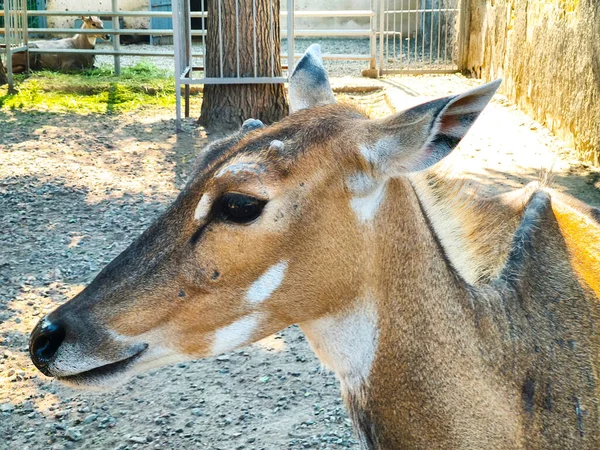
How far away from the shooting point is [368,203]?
104 inches

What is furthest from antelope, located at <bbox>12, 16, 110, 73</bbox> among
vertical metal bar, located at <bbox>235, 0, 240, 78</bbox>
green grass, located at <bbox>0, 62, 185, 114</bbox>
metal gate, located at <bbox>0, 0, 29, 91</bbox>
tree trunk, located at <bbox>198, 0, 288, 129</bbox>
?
vertical metal bar, located at <bbox>235, 0, 240, 78</bbox>

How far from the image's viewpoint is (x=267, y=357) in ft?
17.0

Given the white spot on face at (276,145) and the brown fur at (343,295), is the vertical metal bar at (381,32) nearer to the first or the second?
the brown fur at (343,295)

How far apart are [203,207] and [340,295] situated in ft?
1.72

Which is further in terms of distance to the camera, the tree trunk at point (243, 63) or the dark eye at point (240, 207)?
the tree trunk at point (243, 63)

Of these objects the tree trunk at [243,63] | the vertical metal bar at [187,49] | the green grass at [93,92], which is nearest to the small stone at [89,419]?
the tree trunk at [243,63]

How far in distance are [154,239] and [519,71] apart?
9.20 meters

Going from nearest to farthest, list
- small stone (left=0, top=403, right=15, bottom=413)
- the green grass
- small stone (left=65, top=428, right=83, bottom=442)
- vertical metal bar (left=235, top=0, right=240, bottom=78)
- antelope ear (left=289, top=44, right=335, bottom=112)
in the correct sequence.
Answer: antelope ear (left=289, top=44, right=335, bottom=112)
small stone (left=65, top=428, right=83, bottom=442)
small stone (left=0, top=403, right=15, bottom=413)
vertical metal bar (left=235, top=0, right=240, bottom=78)
the green grass

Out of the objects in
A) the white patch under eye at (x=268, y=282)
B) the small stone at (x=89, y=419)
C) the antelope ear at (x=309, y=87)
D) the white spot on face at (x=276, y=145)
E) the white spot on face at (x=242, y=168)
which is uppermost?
the antelope ear at (x=309, y=87)

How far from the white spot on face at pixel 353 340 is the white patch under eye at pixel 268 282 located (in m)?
0.20

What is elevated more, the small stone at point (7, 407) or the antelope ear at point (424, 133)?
the antelope ear at point (424, 133)

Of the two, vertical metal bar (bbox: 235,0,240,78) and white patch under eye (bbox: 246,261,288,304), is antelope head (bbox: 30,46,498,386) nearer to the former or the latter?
white patch under eye (bbox: 246,261,288,304)

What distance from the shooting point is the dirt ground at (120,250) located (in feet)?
14.4

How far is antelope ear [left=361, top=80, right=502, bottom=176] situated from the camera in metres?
2.46
